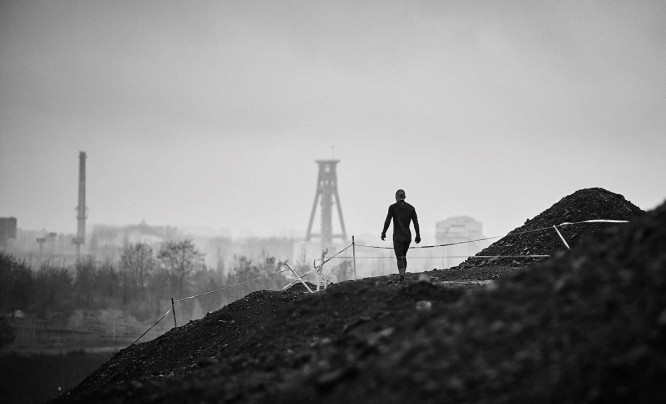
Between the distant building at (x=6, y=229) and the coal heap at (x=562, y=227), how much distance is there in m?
126

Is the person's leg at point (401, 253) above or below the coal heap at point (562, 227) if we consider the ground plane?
below

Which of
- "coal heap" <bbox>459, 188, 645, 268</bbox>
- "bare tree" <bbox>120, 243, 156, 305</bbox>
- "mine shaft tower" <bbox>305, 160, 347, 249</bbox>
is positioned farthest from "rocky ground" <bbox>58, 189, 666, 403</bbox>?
"mine shaft tower" <bbox>305, 160, 347, 249</bbox>

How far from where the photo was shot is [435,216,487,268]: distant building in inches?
5202

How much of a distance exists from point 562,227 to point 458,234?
11235 centimetres

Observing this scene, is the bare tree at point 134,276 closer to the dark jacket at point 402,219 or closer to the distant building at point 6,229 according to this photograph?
the distant building at point 6,229

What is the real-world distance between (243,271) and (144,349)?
73.4m

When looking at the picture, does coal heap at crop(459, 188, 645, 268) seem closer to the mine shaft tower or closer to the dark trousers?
the dark trousers

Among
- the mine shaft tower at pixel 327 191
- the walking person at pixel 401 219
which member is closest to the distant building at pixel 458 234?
Result: the mine shaft tower at pixel 327 191

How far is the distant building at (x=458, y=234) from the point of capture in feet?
433

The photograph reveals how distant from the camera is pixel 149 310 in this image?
8375 cm

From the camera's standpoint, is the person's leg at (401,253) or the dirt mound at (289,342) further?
the person's leg at (401,253)

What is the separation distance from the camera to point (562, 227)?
25.6 m

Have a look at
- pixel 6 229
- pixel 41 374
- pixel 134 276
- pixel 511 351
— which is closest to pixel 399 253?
pixel 511 351

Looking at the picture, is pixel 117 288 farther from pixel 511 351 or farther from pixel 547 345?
pixel 547 345
